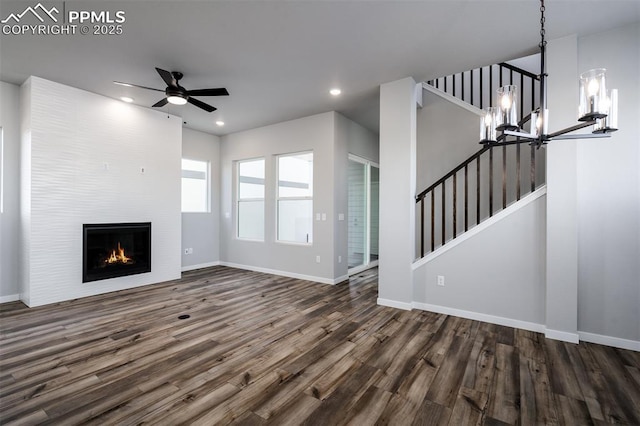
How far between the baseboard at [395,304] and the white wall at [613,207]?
1.69 metres

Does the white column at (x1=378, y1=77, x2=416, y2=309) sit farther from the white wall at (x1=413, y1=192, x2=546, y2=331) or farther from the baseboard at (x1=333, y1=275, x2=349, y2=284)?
the baseboard at (x1=333, y1=275, x2=349, y2=284)

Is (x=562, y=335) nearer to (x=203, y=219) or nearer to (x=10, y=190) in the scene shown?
(x=203, y=219)

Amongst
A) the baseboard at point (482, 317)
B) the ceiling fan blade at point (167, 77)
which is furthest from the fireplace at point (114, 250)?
the baseboard at point (482, 317)

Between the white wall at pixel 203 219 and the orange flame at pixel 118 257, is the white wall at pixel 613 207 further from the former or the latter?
the white wall at pixel 203 219

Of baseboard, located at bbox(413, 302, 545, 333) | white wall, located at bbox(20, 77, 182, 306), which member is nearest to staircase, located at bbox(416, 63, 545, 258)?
baseboard, located at bbox(413, 302, 545, 333)

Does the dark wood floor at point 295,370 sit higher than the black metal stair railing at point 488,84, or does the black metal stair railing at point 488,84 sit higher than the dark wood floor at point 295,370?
the black metal stair railing at point 488,84

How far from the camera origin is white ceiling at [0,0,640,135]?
97.7 inches

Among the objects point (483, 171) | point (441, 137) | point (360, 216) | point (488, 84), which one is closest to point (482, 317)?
point (483, 171)

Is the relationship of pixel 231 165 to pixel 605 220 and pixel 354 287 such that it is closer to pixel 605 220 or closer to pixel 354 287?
pixel 354 287

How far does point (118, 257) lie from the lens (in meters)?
4.57

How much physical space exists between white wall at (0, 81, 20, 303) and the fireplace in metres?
0.85

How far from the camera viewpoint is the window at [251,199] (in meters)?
6.07

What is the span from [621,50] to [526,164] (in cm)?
162

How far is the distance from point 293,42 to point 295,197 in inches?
119
